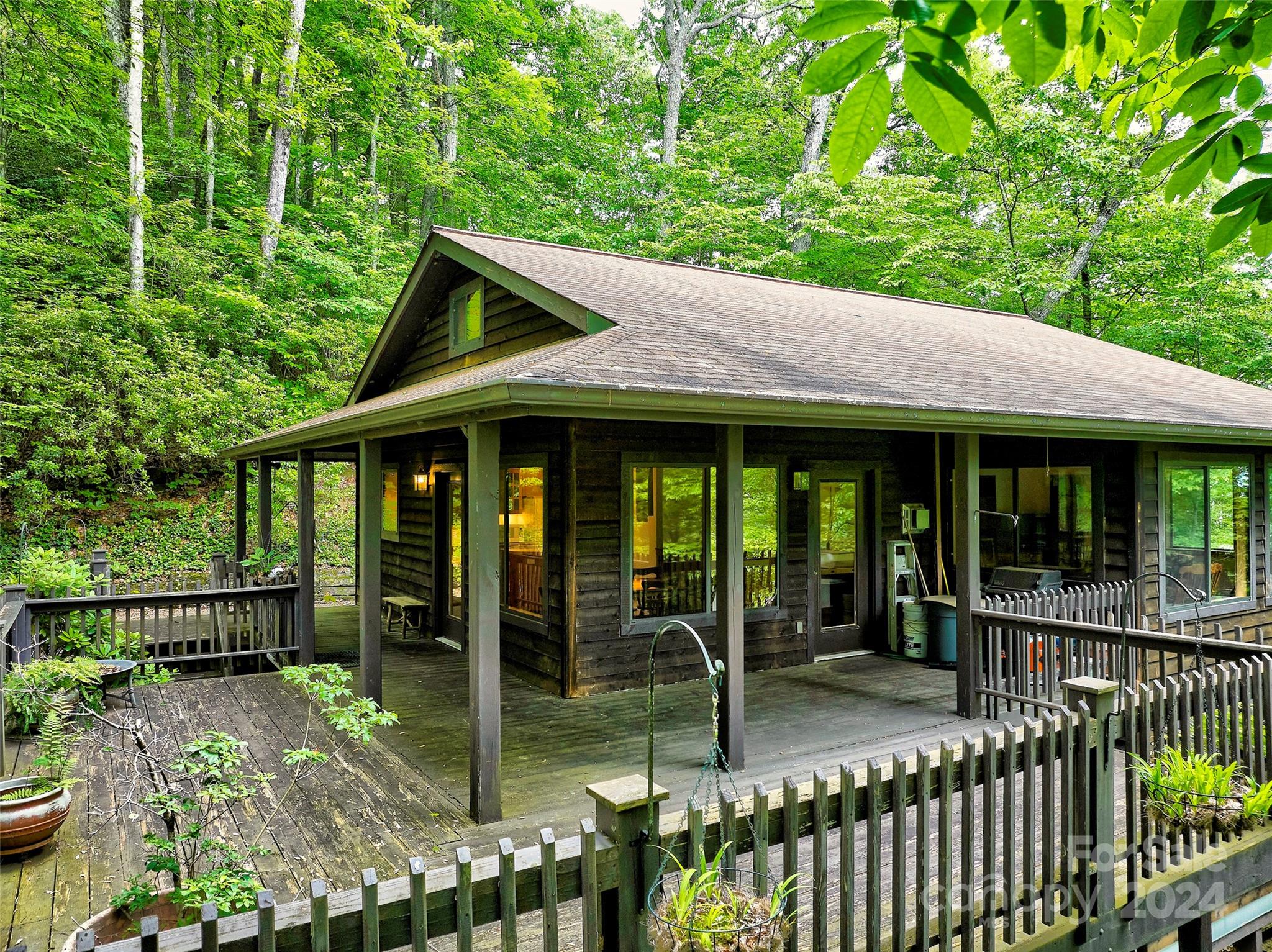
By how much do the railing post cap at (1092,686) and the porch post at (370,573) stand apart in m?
4.88

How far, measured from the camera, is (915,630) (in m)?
8.31

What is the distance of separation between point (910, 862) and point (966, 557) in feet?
10.0

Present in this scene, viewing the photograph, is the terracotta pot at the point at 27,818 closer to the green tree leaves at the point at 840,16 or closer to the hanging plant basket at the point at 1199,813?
the green tree leaves at the point at 840,16

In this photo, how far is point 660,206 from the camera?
18.4 meters

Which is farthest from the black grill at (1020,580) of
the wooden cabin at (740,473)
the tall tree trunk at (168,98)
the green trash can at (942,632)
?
the tall tree trunk at (168,98)

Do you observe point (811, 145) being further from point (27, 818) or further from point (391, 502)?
point (27, 818)

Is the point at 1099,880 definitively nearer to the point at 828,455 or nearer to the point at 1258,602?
the point at 828,455

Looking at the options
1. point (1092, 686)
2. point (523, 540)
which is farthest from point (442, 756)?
point (1092, 686)

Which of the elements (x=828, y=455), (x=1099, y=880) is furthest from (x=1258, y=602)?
(x=1099, y=880)

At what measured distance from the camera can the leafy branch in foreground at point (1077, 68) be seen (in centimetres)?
133

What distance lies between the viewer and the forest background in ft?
41.7

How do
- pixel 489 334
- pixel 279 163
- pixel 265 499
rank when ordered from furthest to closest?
pixel 279 163 → pixel 265 499 → pixel 489 334

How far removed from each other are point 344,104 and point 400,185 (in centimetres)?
305

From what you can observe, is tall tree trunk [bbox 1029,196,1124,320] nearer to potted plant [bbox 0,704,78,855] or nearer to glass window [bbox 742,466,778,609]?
glass window [bbox 742,466,778,609]
